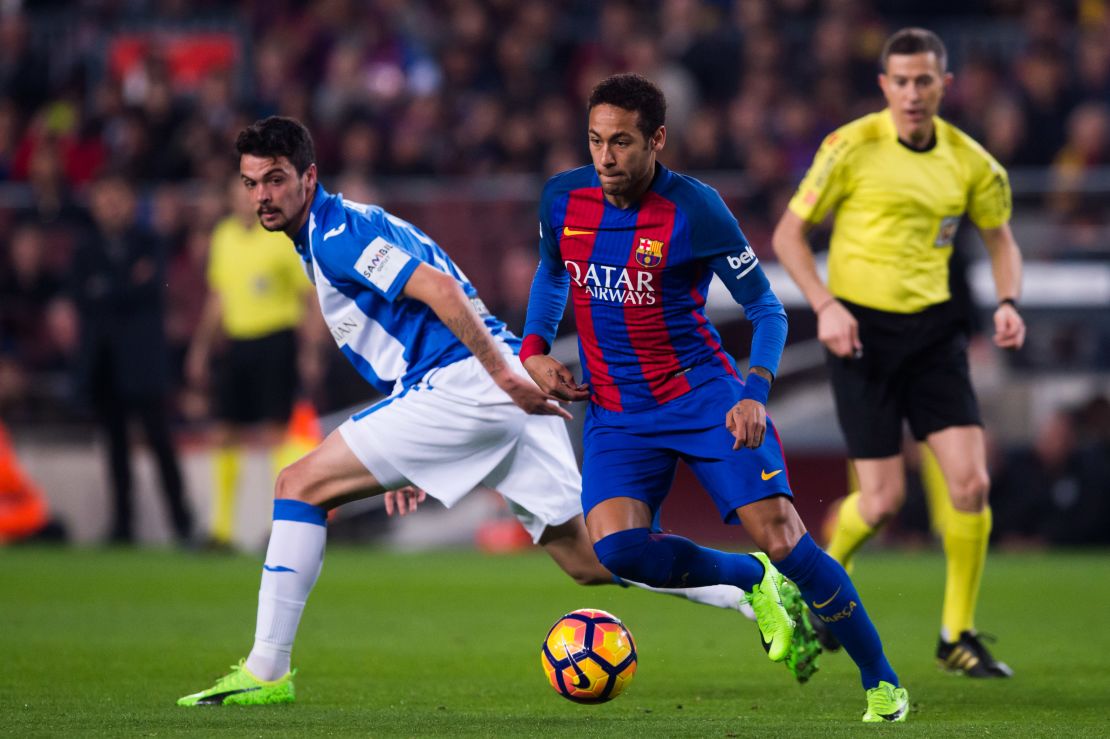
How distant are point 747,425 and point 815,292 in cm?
157

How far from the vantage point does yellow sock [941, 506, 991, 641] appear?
722 centimetres

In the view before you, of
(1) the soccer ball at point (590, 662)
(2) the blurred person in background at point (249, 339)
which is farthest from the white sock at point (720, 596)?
(2) the blurred person in background at point (249, 339)

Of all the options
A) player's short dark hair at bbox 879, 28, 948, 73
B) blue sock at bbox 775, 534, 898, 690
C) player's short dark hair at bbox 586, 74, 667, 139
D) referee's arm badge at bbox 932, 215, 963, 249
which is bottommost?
blue sock at bbox 775, 534, 898, 690

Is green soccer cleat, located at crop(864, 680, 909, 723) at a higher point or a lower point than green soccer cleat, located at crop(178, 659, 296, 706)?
higher

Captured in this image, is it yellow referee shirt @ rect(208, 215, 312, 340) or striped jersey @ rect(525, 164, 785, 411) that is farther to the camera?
yellow referee shirt @ rect(208, 215, 312, 340)

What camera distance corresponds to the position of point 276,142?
6.19m

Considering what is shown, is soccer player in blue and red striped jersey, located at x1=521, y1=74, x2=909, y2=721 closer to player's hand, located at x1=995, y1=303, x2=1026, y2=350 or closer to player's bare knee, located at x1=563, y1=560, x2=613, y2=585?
player's bare knee, located at x1=563, y1=560, x2=613, y2=585

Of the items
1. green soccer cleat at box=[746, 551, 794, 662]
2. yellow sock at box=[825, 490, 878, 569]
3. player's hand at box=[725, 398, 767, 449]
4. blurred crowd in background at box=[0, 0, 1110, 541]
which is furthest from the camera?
blurred crowd in background at box=[0, 0, 1110, 541]

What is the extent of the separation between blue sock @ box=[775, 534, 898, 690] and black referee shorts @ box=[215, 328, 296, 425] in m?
8.10

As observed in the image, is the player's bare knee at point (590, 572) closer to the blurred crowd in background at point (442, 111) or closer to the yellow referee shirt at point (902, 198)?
the yellow referee shirt at point (902, 198)

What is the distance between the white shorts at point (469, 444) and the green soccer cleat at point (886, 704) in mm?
1303

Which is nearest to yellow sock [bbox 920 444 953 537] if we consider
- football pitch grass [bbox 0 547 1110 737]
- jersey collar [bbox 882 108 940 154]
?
football pitch grass [bbox 0 547 1110 737]

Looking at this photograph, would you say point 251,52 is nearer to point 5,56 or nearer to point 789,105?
point 5,56

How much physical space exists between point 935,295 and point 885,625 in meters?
2.41
